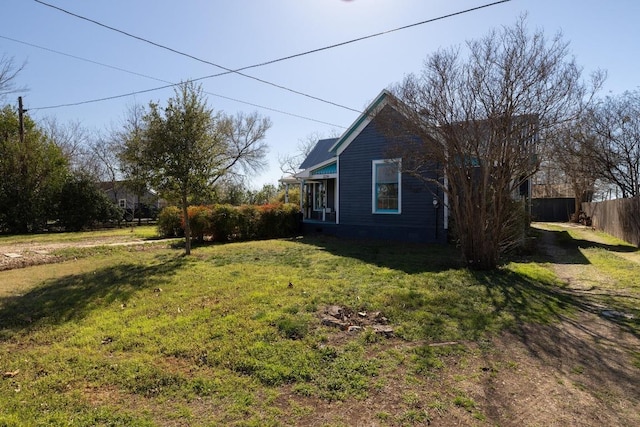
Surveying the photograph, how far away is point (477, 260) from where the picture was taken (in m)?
8.80

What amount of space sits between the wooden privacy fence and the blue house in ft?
26.1

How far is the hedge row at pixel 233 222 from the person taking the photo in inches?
587

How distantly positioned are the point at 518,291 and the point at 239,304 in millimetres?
4868

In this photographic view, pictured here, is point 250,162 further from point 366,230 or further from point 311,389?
point 311,389

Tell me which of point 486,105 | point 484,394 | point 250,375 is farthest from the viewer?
point 486,105

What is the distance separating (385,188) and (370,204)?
88cm

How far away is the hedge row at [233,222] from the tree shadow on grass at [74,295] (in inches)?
216

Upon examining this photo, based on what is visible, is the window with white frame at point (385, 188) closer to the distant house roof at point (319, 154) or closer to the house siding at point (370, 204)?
the house siding at point (370, 204)

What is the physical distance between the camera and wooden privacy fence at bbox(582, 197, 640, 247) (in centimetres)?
1507

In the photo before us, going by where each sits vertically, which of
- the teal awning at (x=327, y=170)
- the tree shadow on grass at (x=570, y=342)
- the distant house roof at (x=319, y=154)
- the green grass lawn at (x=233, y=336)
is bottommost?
the tree shadow on grass at (x=570, y=342)

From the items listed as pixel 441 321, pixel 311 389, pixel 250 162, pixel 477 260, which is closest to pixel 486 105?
pixel 477 260

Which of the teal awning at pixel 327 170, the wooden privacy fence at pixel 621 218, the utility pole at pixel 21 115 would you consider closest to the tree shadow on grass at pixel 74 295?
the teal awning at pixel 327 170

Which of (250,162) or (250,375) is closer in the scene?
(250,375)

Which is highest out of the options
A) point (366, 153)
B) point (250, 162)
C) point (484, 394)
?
point (250, 162)
